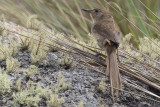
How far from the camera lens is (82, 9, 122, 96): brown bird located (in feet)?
8.74

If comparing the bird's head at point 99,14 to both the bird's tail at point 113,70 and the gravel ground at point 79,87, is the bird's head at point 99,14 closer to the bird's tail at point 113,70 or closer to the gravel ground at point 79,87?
the bird's tail at point 113,70

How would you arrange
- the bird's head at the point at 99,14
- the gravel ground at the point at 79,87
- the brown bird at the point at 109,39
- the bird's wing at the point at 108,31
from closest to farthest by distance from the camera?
1. the gravel ground at the point at 79,87
2. the brown bird at the point at 109,39
3. the bird's wing at the point at 108,31
4. the bird's head at the point at 99,14

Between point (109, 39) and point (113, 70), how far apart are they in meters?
0.54

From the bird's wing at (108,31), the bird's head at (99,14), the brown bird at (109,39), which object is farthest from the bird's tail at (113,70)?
the bird's head at (99,14)

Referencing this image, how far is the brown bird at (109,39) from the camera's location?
2.66 m

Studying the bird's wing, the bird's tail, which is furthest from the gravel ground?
the bird's wing

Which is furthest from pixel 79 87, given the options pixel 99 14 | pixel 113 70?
pixel 99 14

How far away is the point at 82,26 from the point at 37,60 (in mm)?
1844

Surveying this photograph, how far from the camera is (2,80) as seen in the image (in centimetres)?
242

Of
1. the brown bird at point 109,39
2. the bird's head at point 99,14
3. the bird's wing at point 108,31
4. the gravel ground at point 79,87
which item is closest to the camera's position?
the gravel ground at point 79,87

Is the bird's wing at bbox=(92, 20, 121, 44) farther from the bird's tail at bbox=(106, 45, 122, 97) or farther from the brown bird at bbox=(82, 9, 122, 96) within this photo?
the bird's tail at bbox=(106, 45, 122, 97)

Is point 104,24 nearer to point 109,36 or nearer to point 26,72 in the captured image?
point 109,36

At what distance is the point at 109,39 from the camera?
3211 mm

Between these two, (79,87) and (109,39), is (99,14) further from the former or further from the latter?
(79,87)
